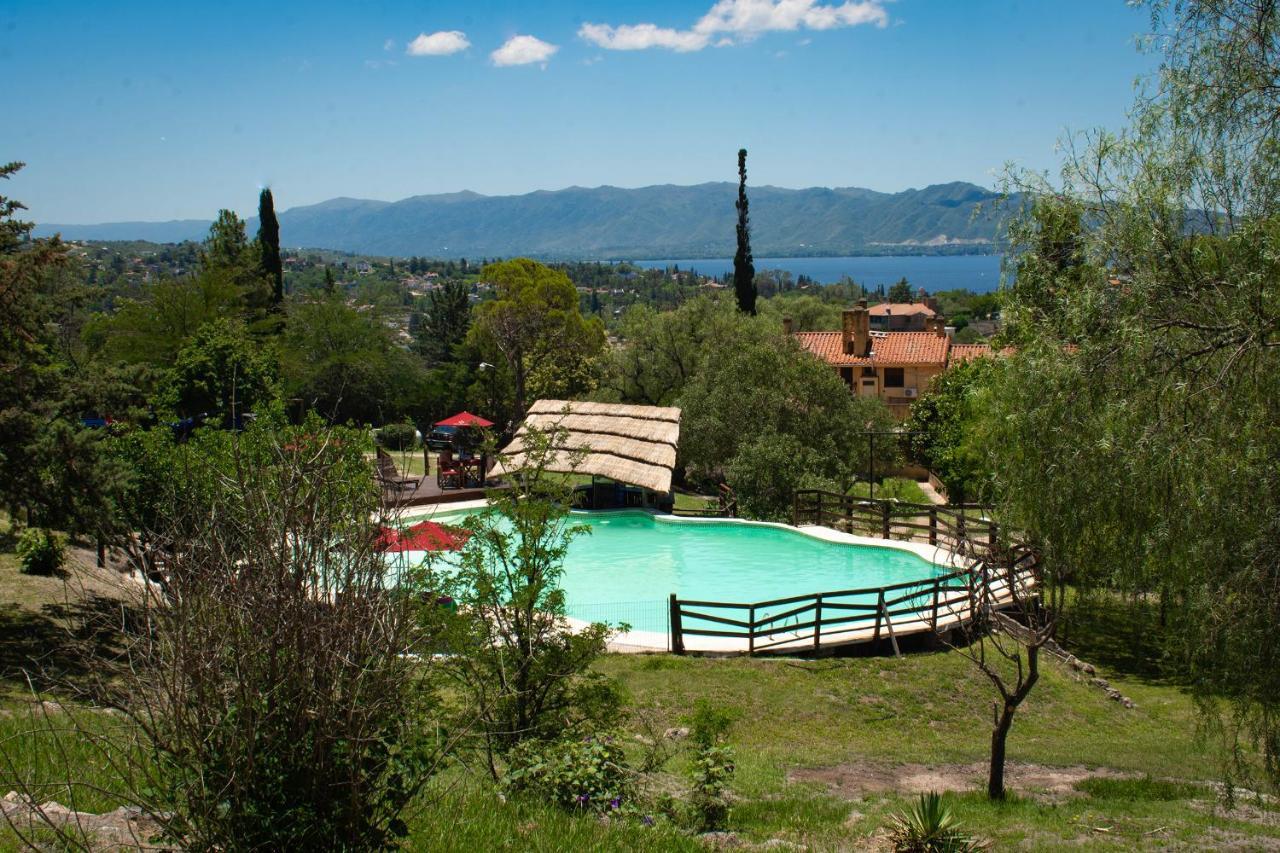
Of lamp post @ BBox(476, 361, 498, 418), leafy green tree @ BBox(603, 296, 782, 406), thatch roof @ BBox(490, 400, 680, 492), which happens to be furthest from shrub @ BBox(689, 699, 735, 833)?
lamp post @ BBox(476, 361, 498, 418)

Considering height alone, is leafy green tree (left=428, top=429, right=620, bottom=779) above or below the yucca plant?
above

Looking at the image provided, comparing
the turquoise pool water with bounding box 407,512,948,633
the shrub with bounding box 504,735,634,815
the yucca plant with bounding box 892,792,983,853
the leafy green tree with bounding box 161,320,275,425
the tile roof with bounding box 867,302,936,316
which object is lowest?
the turquoise pool water with bounding box 407,512,948,633

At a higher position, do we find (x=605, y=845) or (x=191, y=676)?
(x=191, y=676)

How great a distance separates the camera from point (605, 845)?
20.7 feet

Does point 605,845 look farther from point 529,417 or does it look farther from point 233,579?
point 529,417

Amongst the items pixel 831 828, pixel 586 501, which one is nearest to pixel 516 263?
pixel 586 501

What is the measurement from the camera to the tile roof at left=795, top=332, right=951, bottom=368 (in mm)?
56219

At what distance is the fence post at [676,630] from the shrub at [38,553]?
Result: 36.9ft

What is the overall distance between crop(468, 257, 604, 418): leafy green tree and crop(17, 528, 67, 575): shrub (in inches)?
899

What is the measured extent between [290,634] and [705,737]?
4.95m

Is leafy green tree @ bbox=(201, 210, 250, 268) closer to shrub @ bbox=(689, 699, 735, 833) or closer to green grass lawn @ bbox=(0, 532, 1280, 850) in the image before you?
green grass lawn @ bbox=(0, 532, 1280, 850)

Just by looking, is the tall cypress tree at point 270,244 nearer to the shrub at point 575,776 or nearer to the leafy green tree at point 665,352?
the leafy green tree at point 665,352

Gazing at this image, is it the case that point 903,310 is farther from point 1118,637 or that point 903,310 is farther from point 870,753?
point 870,753

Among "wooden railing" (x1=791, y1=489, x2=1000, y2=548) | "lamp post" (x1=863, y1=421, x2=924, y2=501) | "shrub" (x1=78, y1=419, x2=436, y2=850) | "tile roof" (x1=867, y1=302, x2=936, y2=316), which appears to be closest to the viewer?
"shrub" (x1=78, y1=419, x2=436, y2=850)
